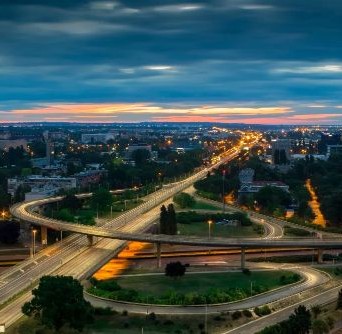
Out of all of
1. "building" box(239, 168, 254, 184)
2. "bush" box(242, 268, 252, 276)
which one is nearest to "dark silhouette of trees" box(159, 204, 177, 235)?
"bush" box(242, 268, 252, 276)

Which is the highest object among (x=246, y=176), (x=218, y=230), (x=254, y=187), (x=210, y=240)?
(x=210, y=240)

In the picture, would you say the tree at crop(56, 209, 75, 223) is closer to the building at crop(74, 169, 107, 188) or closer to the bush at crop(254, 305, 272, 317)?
the bush at crop(254, 305, 272, 317)

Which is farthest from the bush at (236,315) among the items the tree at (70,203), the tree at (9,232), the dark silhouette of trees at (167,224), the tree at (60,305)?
the tree at (70,203)

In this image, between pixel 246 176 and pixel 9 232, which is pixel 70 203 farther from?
pixel 246 176

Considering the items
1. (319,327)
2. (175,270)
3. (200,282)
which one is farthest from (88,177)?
(319,327)

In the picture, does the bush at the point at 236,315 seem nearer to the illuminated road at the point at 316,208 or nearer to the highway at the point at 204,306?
the highway at the point at 204,306

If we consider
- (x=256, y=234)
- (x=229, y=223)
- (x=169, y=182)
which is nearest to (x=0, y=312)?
(x=256, y=234)
